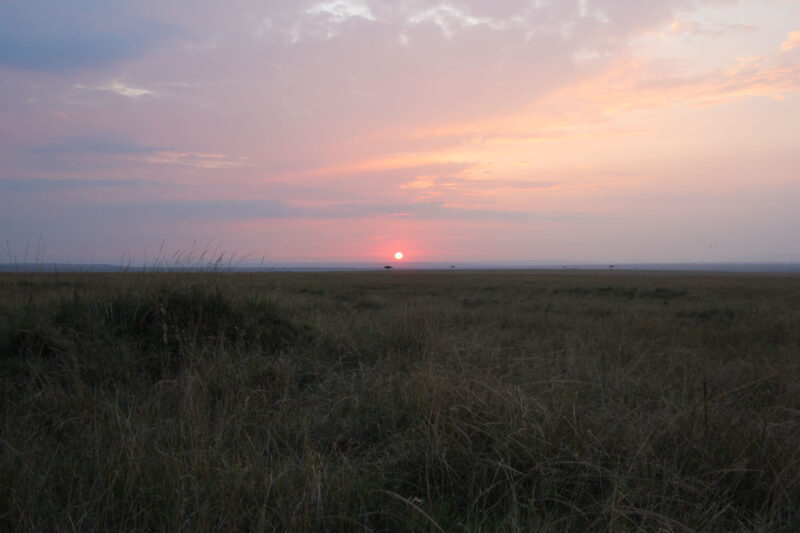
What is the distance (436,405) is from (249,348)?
11.2 feet

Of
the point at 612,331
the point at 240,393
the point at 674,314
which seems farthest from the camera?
the point at 674,314

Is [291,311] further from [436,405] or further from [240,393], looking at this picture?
[436,405]

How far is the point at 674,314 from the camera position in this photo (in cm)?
1184

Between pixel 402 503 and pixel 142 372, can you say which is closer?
pixel 402 503

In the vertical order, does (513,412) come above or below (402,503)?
above

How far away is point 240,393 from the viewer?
4203 mm

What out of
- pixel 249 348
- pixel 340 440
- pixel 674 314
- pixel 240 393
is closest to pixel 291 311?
pixel 249 348

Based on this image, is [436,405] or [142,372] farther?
[142,372]

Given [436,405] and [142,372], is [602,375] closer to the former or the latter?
[436,405]

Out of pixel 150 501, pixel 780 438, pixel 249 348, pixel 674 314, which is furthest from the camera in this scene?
pixel 674 314

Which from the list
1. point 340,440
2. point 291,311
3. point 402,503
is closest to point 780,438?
point 402,503

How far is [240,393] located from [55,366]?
224 cm

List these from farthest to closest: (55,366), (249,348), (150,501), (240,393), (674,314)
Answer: (674,314), (249,348), (55,366), (240,393), (150,501)

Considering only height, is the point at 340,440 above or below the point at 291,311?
below
